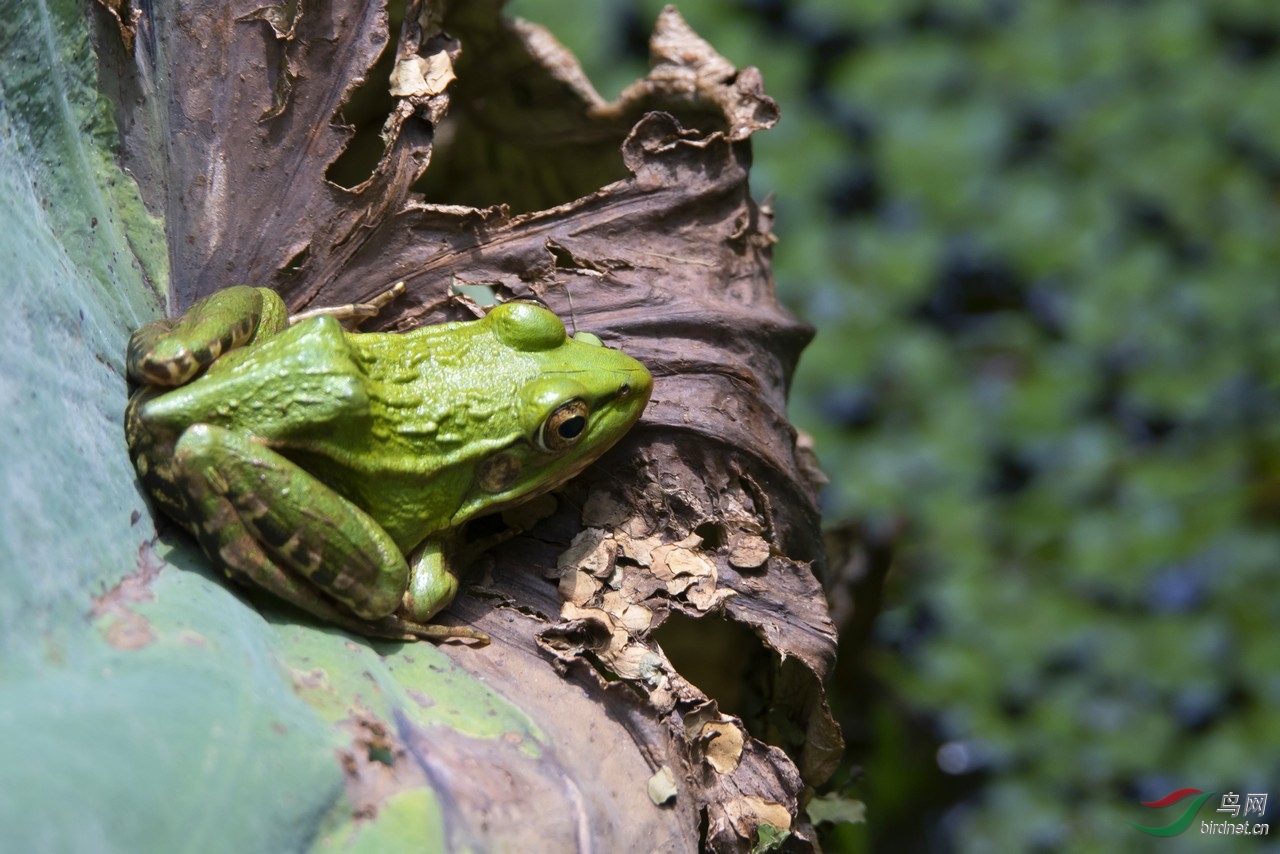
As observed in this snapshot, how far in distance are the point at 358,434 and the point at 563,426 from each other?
0.30 meters

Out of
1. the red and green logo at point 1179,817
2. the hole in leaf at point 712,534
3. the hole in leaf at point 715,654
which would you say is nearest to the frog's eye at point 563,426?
the hole in leaf at point 712,534

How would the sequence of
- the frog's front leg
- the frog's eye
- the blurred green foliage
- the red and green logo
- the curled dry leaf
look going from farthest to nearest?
1. the blurred green foliage
2. the red and green logo
3. the frog's eye
4. the curled dry leaf
5. the frog's front leg

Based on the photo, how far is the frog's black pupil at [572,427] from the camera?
1534 mm

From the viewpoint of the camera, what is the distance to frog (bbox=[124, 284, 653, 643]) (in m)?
1.30

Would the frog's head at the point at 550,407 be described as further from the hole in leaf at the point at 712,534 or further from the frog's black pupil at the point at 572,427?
the hole in leaf at the point at 712,534

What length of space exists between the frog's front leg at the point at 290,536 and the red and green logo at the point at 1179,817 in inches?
91.9

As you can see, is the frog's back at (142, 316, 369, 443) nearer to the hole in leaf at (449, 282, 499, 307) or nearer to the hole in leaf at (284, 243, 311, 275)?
the hole in leaf at (284, 243, 311, 275)

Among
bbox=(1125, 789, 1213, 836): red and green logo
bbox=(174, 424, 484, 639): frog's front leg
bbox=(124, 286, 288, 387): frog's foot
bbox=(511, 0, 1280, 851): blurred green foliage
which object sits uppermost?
bbox=(511, 0, 1280, 851): blurred green foliage

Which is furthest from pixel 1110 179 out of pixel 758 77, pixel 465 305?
pixel 465 305

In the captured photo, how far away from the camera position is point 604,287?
65.2 inches

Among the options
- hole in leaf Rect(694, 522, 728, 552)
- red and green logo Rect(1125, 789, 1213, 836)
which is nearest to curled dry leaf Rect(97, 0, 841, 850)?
hole in leaf Rect(694, 522, 728, 552)

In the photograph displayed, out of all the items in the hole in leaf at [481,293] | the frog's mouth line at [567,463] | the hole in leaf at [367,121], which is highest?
the hole in leaf at [367,121]

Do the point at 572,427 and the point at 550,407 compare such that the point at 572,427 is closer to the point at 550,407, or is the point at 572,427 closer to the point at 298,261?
the point at 550,407

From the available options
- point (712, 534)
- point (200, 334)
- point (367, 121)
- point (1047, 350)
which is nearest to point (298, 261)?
point (200, 334)
